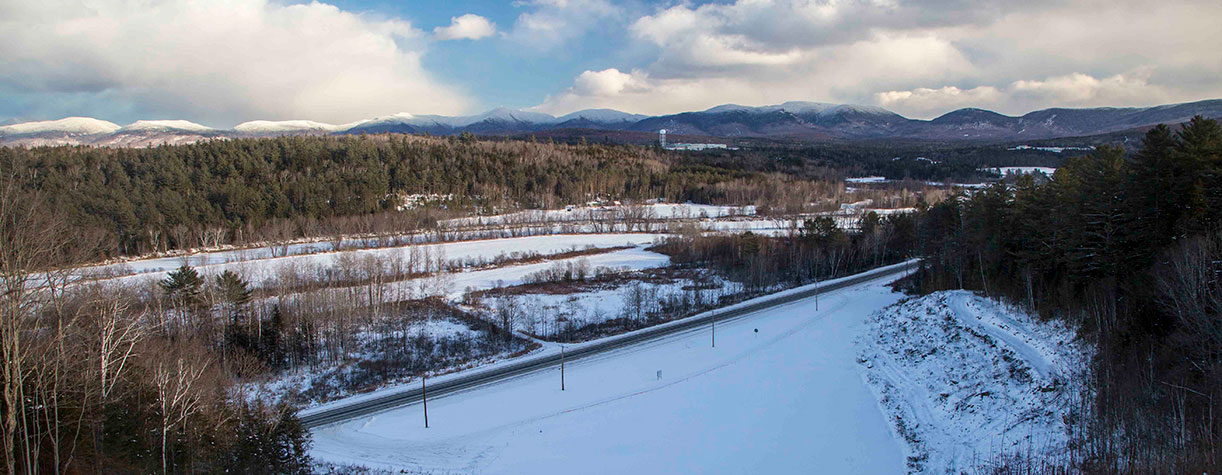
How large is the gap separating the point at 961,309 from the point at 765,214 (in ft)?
236

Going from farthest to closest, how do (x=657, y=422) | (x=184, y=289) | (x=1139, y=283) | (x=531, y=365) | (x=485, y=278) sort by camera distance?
(x=485, y=278), (x=184, y=289), (x=531, y=365), (x=657, y=422), (x=1139, y=283)

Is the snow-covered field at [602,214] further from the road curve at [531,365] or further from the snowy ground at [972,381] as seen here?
the snowy ground at [972,381]

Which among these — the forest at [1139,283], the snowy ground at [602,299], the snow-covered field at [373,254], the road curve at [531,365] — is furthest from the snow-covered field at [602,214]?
the forest at [1139,283]

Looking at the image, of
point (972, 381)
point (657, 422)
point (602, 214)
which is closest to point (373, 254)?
point (657, 422)

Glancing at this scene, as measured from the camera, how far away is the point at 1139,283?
2284cm

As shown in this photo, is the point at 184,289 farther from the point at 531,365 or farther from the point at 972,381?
the point at 972,381

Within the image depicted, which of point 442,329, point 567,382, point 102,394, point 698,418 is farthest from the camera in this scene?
point 442,329

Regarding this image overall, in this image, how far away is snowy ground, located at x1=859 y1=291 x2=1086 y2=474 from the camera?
19828mm

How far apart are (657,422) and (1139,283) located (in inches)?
811

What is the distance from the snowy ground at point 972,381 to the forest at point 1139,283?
3.83 feet

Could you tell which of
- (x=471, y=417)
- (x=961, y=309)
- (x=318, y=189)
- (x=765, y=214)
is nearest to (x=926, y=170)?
(x=765, y=214)

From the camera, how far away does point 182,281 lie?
128 ft

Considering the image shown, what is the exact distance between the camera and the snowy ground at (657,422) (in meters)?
23.5

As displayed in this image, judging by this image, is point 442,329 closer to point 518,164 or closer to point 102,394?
point 102,394
